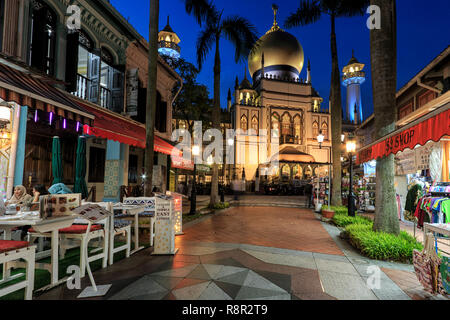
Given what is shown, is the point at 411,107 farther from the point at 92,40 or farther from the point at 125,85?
the point at 92,40

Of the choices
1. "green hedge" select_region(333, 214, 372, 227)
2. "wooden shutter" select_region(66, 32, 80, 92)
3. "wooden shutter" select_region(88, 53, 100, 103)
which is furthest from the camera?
"wooden shutter" select_region(88, 53, 100, 103)

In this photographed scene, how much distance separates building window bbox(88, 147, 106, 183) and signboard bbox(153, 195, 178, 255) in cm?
640

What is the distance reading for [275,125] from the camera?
33.6m

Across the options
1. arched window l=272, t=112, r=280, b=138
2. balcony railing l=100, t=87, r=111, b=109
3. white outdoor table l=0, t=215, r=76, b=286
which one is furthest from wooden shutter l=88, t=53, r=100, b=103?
arched window l=272, t=112, r=280, b=138

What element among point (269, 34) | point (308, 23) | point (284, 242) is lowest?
point (284, 242)

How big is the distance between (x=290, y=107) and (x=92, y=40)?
28.5m

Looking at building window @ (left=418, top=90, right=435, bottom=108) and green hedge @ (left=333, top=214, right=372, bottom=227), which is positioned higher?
building window @ (left=418, top=90, right=435, bottom=108)

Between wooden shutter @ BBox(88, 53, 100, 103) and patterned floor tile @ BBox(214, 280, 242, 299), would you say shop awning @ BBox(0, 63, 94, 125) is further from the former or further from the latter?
patterned floor tile @ BBox(214, 280, 242, 299)

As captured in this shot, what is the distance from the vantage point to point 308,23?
43.9 feet

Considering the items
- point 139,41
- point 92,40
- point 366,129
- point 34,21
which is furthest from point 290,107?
point 34,21

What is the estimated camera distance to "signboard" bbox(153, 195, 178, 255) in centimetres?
522

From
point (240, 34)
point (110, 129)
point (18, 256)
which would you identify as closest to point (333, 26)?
point (240, 34)

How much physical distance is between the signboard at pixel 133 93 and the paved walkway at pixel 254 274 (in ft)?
21.8

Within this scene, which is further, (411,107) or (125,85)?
(411,107)
